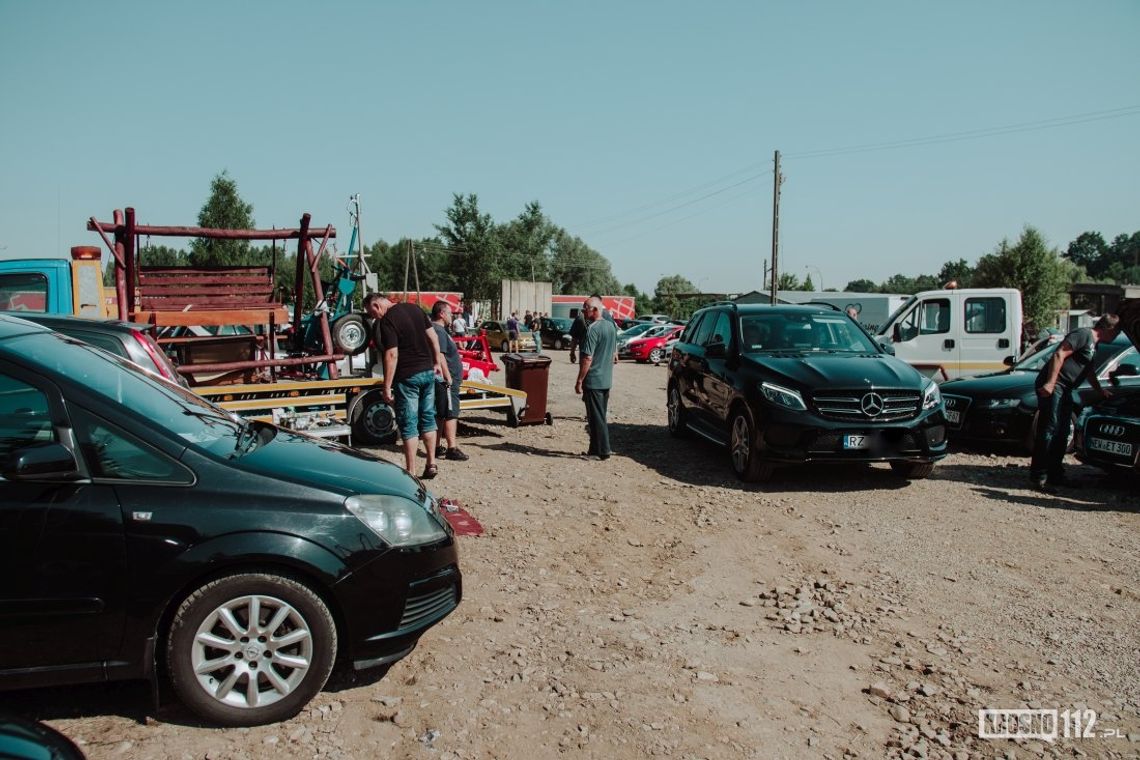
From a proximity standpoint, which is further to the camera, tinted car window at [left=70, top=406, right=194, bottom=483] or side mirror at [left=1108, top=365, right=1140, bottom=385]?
side mirror at [left=1108, top=365, right=1140, bottom=385]

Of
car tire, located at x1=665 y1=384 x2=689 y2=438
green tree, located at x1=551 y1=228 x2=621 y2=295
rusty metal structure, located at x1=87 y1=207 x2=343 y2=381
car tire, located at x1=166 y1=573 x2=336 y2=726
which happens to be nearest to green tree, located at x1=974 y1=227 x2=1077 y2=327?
car tire, located at x1=665 y1=384 x2=689 y2=438

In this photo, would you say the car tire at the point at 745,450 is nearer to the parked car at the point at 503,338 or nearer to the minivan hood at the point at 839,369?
the minivan hood at the point at 839,369

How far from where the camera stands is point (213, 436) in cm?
369

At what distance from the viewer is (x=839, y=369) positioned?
7.89m

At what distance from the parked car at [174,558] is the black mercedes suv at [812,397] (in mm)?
5041

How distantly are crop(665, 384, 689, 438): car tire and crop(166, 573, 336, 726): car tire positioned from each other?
7.75 meters

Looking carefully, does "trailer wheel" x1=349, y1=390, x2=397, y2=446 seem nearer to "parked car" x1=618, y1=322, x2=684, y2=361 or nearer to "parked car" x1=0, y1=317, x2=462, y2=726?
"parked car" x1=0, y1=317, x2=462, y2=726

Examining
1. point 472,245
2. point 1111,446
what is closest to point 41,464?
point 1111,446

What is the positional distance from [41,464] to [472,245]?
7204 centimetres

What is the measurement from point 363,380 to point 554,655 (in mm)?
6246

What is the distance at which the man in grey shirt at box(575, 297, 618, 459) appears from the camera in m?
9.06

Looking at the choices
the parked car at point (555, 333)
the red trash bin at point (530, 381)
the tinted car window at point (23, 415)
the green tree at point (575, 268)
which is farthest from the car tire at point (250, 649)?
the green tree at point (575, 268)

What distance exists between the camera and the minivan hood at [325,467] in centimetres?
343

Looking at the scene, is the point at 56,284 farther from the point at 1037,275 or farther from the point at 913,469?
the point at 1037,275
